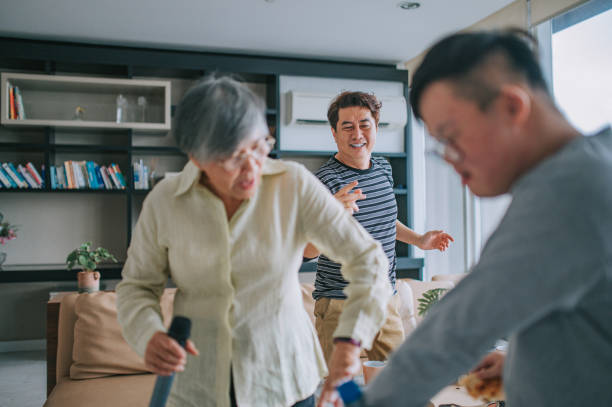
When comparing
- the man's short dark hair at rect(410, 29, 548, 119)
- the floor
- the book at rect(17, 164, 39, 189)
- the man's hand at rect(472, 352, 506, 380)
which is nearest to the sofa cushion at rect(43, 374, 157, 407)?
the floor

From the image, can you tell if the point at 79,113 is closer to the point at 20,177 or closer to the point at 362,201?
the point at 20,177

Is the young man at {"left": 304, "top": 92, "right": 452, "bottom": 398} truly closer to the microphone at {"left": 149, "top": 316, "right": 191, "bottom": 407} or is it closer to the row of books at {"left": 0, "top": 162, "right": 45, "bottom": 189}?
the microphone at {"left": 149, "top": 316, "right": 191, "bottom": 407}

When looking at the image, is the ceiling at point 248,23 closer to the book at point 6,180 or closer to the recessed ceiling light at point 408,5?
the recessed ceiling light at point 408,5

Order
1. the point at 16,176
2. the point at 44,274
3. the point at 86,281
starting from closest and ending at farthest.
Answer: the point at 86,281 → the point at 44,274 → the point at 16,176

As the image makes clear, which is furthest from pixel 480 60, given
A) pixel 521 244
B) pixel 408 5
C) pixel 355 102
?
pixel 408 5

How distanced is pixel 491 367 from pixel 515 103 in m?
0.42

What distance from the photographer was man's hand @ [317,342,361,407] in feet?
2.95

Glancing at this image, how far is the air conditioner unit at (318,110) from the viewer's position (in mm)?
4656

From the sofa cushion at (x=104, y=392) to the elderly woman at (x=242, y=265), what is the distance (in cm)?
123

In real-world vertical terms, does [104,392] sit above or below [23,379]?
above

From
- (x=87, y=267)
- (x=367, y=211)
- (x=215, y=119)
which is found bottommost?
(x=87, y=267)

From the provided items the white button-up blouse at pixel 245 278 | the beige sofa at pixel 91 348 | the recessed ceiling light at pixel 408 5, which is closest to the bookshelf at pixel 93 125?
the recessed ceiling light at pixel 408 5

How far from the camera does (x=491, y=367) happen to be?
753mm

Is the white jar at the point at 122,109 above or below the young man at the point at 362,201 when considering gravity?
above
